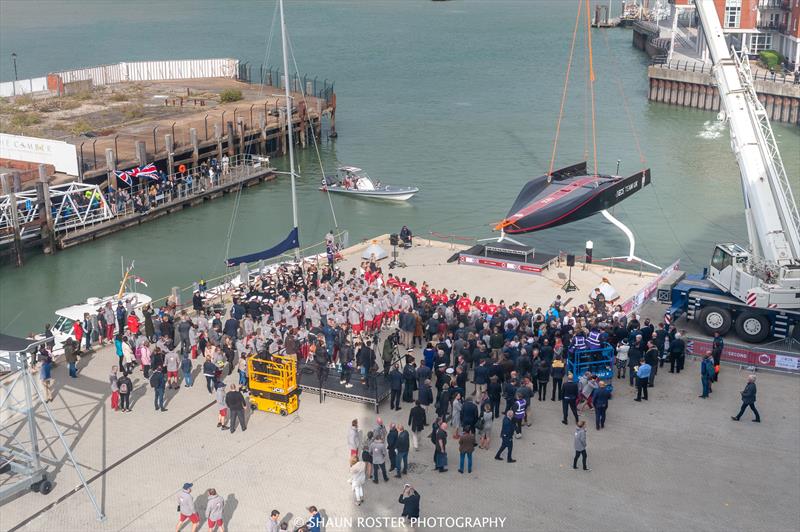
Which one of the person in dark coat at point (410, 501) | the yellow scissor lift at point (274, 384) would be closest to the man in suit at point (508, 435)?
the person in dark coat at point (410, 501)

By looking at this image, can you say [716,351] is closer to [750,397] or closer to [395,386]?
[750,397]

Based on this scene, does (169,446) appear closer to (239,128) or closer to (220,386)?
(220,386)

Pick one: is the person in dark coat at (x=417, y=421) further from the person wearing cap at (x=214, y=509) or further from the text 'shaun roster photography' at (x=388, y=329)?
the person wearing cap at (x=214, y=509)

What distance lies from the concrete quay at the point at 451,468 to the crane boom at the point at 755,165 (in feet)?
14.4

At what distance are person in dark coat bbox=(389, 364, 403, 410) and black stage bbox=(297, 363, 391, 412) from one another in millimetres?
349

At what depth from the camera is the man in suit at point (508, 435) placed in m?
19.1

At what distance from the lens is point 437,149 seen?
2586 inches

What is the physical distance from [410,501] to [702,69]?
71.7 meters

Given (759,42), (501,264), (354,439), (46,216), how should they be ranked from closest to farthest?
1. (354,439)
2. (501,264)
3. (46,216)
4. (759,42)

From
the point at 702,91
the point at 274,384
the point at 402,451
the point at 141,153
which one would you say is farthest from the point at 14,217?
the point at 702,91

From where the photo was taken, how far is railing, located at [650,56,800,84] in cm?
7452

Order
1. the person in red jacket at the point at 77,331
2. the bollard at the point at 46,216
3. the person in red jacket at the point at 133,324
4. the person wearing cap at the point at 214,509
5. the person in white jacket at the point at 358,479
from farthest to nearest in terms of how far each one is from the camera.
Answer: the bollard at the point at 46,216 < the person in red jacket at the point at 133,324 < the person in red jacket at the point at 77,331 < the person in white jacket at the point at 358,479 < the person wearing cap at the point at 214,509

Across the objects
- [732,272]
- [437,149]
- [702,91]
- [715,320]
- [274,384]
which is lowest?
[437,149]

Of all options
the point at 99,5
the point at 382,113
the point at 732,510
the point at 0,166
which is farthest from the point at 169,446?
the point at 99,5
